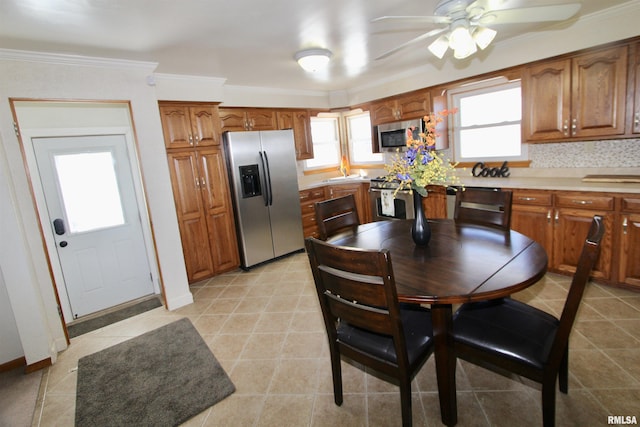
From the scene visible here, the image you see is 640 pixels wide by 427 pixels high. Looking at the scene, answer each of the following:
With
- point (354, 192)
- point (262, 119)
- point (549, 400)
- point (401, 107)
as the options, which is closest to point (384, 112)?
point (401, 107)

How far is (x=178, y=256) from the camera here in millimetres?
3227

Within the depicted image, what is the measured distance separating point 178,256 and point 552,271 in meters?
3.75

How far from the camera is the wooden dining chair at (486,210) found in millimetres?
2207

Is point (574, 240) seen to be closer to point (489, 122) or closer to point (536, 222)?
point (536, 222)

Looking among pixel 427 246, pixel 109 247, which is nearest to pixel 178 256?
pixel 109 247

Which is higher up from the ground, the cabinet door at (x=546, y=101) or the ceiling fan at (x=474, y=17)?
the ceiling fan at (x=474, y=17)

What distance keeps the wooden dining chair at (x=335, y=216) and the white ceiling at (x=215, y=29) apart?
135 centimetres

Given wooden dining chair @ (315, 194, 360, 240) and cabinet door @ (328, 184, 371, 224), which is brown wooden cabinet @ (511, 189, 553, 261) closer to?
wooden dining chair @ (315, 194, 360, 240)

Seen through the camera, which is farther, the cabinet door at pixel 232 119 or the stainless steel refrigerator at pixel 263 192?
the cabinet door at pixel 232 119

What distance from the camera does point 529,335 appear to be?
1.47 metres

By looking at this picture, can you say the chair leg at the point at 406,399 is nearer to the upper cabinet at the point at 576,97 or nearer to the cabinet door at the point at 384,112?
the upper cabinet at the point at 576,97

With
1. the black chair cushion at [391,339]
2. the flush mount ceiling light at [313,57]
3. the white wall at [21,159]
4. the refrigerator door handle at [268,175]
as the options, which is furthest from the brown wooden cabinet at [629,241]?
the white wall at [21,159]

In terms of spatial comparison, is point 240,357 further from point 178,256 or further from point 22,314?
point 22,314

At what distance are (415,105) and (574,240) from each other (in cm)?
235
